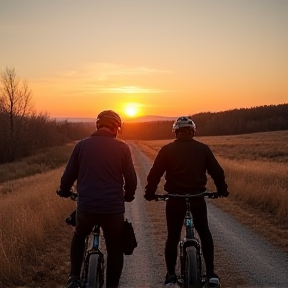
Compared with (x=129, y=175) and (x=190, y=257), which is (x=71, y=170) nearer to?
(x=129, y=175)

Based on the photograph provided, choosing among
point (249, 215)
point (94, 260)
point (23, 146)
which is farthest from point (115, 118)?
point (23, 146)

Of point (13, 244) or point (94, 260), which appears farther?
point (13, 244)

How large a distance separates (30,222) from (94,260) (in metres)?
5.20

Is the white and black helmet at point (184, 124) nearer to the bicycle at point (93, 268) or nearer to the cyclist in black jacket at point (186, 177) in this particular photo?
the cyclist in black jacket at point (186, 177)

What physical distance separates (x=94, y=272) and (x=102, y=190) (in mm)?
887

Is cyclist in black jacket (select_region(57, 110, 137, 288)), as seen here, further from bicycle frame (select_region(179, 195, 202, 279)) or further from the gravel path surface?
the gravel path surface

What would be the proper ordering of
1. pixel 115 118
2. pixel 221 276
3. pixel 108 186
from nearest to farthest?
1. pixel 108 186
2. pixel 115 118
3. pixel 221 276

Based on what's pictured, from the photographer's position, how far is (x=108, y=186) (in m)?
4.53

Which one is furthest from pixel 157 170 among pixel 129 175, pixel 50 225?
pixel 50 225

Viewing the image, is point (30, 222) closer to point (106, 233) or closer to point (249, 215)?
point (106, 233)

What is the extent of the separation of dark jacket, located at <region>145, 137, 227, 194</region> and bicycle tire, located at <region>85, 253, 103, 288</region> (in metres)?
1.33

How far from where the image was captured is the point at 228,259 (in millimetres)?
7824

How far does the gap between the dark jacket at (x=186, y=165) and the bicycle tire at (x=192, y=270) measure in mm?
745

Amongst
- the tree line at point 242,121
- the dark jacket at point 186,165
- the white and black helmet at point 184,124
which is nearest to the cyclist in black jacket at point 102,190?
the dark jacket at point 186,165
